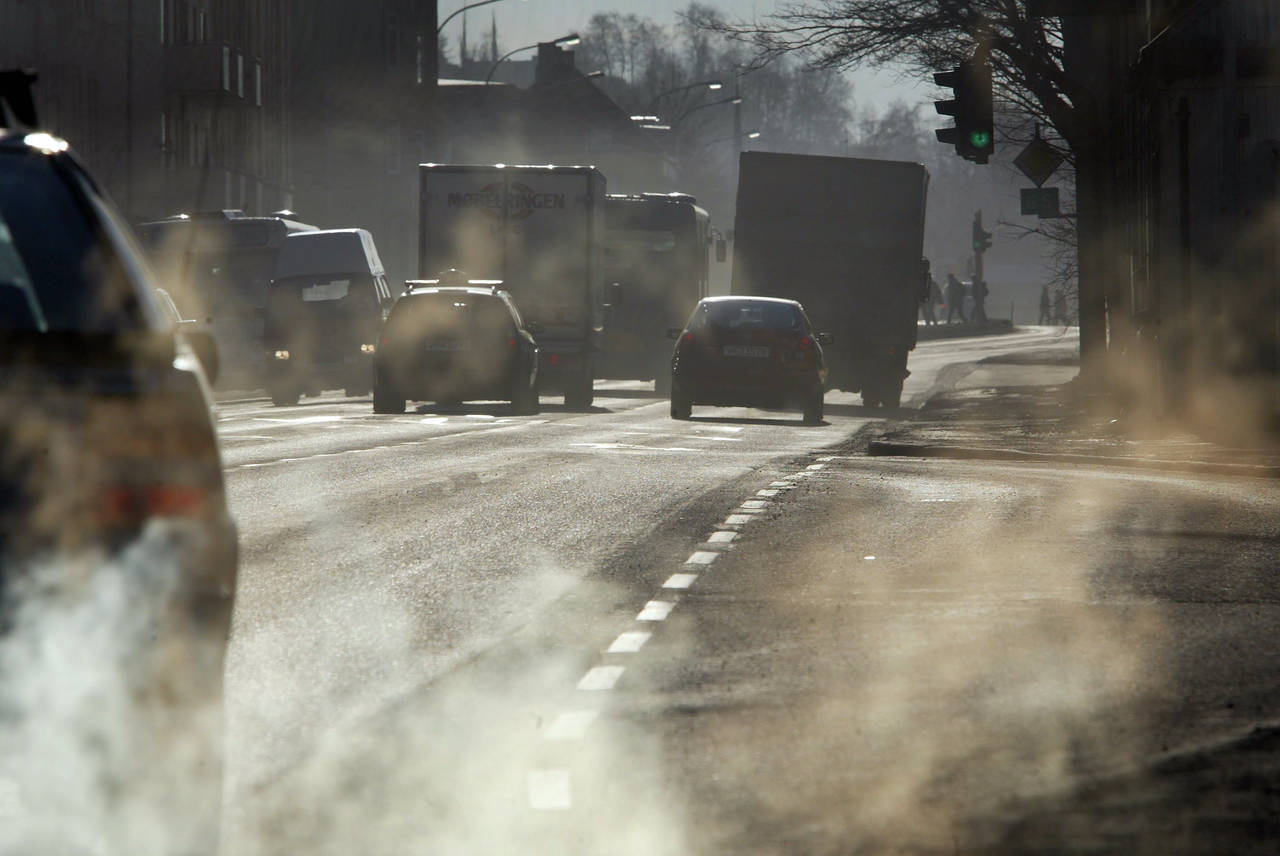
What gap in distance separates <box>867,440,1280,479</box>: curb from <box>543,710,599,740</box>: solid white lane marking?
11772mm

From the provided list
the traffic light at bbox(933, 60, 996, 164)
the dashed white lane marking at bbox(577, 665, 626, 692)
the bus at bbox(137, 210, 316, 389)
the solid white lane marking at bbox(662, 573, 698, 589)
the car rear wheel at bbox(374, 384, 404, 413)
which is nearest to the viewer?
the dashed white lane marking at bbox(577, 665, 626, 692)

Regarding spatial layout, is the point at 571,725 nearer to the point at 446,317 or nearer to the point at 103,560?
the point at 103,560

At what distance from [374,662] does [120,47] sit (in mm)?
47143

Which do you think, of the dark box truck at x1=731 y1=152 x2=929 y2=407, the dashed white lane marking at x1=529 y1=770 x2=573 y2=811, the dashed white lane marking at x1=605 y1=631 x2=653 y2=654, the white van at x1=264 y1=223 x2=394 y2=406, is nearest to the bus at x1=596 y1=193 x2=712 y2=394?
the white van at x1=264 y1=223 x2=394 y2=406

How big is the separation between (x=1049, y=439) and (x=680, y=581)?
13.2 m

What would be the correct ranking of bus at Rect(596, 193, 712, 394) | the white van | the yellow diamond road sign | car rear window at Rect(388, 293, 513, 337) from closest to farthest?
car rear window at Rect(388, 293, 513, 337) → the yellow diamond road sign → the white van → bus at Rect(596, 193, 712, 394)

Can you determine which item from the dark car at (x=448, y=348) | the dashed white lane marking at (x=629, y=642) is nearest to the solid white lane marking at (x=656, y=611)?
the dashed white lane marking at (x=629, y=642)

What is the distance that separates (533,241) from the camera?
3322 cm

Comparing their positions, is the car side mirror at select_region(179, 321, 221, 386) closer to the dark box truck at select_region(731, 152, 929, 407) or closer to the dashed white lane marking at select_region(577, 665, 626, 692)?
the dashed white lane marking at select_region(577, 665, 626, 692)

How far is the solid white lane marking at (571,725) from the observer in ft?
22.4

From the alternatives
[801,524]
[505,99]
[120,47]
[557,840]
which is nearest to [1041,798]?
[557,840]

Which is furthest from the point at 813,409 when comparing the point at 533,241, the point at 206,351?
the point at 206,351

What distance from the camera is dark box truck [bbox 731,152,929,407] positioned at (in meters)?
33.8

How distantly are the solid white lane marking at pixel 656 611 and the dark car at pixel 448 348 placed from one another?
732 inches
